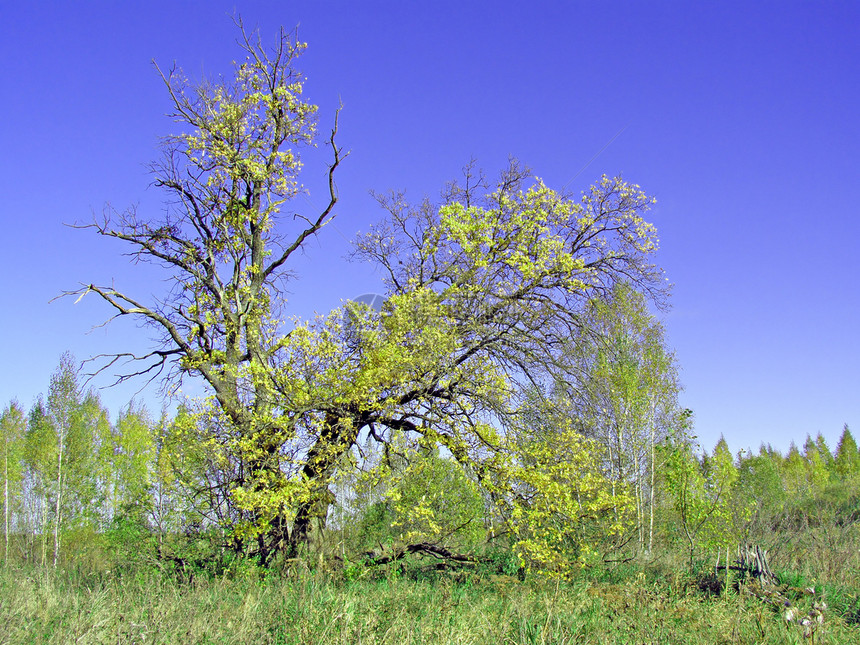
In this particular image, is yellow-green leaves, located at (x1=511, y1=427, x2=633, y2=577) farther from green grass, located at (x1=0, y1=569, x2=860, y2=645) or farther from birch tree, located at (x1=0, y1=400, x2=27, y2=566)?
birch tree, located at (x1=0, y1=400, x2=27, y2=566)

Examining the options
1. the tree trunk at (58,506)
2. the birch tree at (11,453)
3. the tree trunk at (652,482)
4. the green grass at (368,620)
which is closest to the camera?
the green grass at (368,620)

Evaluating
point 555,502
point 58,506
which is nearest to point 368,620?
point 555,502

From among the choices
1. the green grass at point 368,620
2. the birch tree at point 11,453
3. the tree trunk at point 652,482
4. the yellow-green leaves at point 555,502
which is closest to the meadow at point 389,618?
the green grass at point 368,620

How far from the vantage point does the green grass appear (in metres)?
4.92

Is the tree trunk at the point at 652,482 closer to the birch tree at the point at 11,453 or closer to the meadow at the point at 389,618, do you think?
the meadow at the point at 389,618

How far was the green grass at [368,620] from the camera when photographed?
4918 mm

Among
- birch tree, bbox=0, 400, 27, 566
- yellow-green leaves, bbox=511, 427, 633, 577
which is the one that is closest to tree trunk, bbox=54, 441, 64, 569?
birch tree, bbox=0, 400, 27, 566

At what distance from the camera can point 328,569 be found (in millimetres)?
10523

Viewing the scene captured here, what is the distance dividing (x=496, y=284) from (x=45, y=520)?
29.2m

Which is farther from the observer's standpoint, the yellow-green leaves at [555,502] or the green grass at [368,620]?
Answer: the yellow-green leaves at [555,502]

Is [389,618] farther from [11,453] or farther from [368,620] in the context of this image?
[11,453]

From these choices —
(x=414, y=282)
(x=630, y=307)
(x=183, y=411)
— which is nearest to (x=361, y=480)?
(x=183, y=411)

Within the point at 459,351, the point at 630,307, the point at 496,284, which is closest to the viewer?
the point at 459,351

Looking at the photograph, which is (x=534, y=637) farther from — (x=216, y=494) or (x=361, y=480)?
(x=216, y=494)
